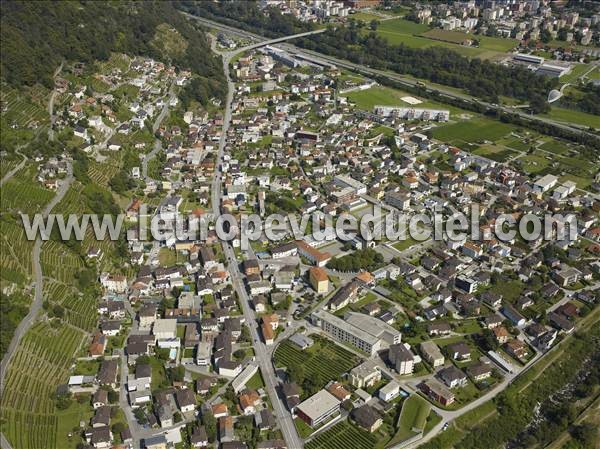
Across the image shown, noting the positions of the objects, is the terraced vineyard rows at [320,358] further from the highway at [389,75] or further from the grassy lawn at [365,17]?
the grassy lawn at [365,17]

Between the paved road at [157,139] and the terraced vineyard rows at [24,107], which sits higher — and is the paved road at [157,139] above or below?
below

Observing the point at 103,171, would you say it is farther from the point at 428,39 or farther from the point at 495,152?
the point at 428,39

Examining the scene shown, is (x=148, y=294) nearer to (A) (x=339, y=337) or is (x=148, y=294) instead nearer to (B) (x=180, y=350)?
(B) (x=180, y=350)

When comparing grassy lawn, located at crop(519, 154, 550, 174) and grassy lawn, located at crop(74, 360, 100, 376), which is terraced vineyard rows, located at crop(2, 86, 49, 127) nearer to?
grassy lawn, located at crop(74, 360, 100, 376)

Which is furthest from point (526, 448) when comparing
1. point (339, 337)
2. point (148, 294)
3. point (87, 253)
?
point (87, 253)

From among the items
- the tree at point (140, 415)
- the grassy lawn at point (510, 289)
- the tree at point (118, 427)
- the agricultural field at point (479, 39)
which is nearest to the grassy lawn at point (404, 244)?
the grassy lawn at point (510, 289)

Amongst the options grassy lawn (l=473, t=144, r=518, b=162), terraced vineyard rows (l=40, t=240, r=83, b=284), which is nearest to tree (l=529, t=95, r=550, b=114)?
grassy lawn (l=473, t=144, r=518, b=162)

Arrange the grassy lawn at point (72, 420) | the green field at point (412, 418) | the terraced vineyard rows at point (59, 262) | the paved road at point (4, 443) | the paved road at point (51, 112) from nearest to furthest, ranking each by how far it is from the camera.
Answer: the paved road at point (4, 443) → the grassy lawn at point (72, 420) → the green field at point (412, 418) → the terraced vineyard rows at point (59, 262) → the paved road at point (51, 112)

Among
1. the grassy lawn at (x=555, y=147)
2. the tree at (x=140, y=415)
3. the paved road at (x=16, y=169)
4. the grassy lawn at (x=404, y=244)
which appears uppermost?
the paved road at (x=16, y=169)

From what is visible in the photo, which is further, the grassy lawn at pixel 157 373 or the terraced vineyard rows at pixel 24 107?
the terraced vineyard rows at pixel 24 107
